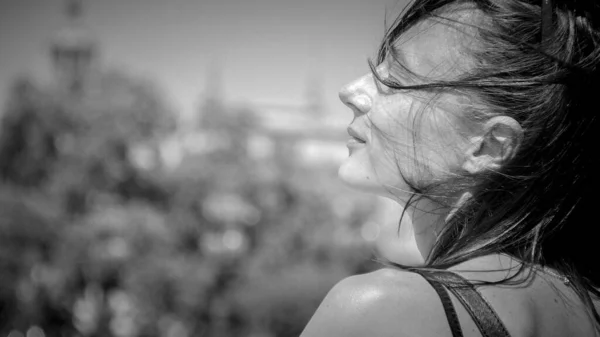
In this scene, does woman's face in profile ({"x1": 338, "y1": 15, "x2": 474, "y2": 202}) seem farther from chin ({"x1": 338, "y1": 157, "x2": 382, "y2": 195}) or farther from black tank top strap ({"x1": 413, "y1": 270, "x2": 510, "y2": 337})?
black tank top strap ({"x1": 413, "y1": 270, "x2": 510, "y2": 337})

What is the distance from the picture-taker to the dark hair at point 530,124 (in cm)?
76

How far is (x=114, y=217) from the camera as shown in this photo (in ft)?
36.3

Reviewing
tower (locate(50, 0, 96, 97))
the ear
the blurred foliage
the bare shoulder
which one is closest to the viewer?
the bare shoulder

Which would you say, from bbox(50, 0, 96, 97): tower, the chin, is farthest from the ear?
bbox(50, 0, 96, 97): tower

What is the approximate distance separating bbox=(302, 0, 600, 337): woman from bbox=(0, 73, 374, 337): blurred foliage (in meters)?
10.5

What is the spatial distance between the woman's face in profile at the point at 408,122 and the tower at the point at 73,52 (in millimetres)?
12575

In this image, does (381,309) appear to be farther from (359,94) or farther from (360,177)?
(359,94)

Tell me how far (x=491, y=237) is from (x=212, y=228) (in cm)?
1250

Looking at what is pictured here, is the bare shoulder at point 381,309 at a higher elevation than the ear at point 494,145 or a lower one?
lower

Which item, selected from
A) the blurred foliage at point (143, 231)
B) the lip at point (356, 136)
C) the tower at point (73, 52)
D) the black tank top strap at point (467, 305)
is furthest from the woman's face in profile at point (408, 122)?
the tower at point (73, 52)

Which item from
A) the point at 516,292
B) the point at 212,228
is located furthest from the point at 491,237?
the point at 212,228

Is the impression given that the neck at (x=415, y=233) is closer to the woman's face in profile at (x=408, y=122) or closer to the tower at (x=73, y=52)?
the woman's face in profile at (x=408, y=122)

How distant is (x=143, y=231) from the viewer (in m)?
11.2

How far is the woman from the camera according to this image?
753mm
